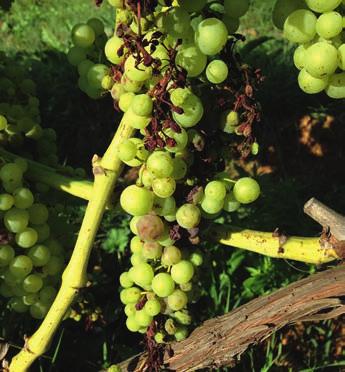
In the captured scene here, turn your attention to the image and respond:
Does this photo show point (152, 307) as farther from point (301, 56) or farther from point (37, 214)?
point (301, 56)

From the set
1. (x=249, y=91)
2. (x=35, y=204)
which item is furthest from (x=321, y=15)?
(x=35, y=204)

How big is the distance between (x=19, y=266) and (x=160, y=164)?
55 centimetres

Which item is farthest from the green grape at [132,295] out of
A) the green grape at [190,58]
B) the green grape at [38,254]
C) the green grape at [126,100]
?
the green grape at [190,58]

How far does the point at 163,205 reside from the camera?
121 cm

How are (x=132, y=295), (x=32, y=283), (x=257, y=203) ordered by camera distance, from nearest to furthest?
(x=132, y=295) < (x=32, y=283) < (x=257, y=203)

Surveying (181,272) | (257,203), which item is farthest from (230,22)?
(257,203)

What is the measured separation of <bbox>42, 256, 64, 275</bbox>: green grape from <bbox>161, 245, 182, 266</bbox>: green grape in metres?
0.38

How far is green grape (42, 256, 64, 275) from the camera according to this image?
5.04ft

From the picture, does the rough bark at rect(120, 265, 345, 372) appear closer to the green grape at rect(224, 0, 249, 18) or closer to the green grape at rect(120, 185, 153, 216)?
the green grape at rect(120, 185, 153, 216)

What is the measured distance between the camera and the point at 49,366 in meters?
1.79

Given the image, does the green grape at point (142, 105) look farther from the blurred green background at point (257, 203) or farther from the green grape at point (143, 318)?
the green grape at point (143, 318)

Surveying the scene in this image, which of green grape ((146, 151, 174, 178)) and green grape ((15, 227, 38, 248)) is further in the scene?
green grape ((15, 227, 38, 248))

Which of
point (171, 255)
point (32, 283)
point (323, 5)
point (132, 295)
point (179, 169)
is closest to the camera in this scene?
point (323, 5)

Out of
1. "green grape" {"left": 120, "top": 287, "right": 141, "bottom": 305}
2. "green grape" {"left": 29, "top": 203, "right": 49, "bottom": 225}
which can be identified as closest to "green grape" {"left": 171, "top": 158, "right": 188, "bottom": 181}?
"green grape" {"left": 120, "top": 287, "right": 141, "bottom": 305}
